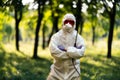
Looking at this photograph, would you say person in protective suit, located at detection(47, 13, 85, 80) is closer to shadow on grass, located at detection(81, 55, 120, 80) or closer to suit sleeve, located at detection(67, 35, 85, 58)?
suit sleeve, located at detection(67, 35, 85, 58)

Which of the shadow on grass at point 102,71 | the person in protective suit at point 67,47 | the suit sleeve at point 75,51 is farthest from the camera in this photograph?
the shadow on grass at point 102,71

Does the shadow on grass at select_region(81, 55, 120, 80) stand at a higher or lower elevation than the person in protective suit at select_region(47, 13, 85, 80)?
lower

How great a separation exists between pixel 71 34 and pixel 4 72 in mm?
8587

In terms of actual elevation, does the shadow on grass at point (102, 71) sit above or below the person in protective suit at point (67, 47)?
below

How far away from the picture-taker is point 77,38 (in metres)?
11.7

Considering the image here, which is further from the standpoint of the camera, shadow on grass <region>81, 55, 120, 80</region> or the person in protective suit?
shadow on grass <region>81, 55, 120, 80</region>

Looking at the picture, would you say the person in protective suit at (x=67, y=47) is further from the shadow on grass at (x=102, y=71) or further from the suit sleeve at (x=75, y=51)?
the shadow on grass at (x=102, y=71)

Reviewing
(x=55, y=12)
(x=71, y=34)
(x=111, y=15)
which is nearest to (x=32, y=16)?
(x=55, y=12)

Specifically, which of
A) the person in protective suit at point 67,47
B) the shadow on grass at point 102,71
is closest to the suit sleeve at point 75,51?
the person in protective suit at point 67,47

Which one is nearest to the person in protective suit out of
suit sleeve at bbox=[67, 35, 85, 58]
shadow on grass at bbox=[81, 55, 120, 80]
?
suit sleeve at bbox=[67, 35, 85, 58]

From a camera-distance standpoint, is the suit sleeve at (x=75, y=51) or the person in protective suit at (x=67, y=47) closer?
the suit sleeve at (x=75, y=51)

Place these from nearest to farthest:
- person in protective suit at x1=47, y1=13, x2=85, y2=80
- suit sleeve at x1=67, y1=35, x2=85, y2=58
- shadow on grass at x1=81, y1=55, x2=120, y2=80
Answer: suit sleeve at x1=67, y1=35, x2=85, y2=58 < person in protective suit at x1=47, y1=13, x2=85, y2=80 < shadow on grass at x1=81, y1=55, x2=120, y2=80

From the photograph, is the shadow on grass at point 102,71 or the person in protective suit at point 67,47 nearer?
the person in protective suit at point 67,47

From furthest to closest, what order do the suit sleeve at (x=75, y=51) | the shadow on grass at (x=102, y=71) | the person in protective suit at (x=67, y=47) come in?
the shadow on grass at (x=102, y=71) → the person in protective suit at (x=67, y=47) → the suit sleeve at (x=75, y=51)
